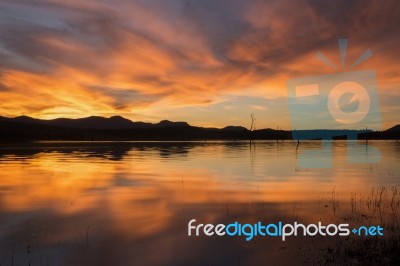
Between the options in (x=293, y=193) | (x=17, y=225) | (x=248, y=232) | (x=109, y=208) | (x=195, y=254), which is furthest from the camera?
(x=293, y=193)

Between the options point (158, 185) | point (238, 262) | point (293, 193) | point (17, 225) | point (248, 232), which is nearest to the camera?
point (238, 262)

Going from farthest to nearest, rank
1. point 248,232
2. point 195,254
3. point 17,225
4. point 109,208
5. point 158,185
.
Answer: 1. point 158,185
2. point 109,208
3. point 17,225
4. point 248,232
5. point 195,254

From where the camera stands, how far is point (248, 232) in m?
14.5

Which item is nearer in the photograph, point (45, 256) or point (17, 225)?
point (45, 256)

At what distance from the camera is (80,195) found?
2389 cm

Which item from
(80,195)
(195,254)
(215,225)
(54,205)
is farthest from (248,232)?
(80,195)

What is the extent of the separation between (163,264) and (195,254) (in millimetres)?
1316

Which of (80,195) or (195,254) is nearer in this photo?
(195,254)

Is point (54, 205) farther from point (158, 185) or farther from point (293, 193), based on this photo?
point (293, 193)

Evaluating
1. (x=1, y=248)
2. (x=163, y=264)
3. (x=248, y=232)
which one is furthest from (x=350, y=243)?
(x=1, y=248)

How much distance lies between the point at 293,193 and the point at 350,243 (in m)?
11.5

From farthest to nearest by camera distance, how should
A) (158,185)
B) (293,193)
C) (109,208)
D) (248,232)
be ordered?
1. (158,185)
2. (293,193)
3. (109,208)
4. (248,232)

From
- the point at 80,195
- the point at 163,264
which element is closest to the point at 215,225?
the point at 163,264

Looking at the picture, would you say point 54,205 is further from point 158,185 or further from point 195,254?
point 195,254
